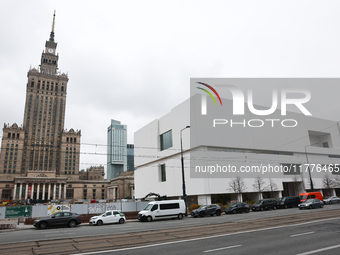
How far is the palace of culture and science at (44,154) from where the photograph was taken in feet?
403

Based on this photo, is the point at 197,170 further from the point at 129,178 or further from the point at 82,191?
the point at 82,191

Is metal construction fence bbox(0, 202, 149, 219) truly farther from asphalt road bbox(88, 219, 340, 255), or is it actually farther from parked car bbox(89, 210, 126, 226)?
asphalt road bbox(88, 219, 340, 255)

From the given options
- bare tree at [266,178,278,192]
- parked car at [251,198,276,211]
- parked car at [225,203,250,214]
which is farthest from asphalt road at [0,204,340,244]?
→ bare tree at [266,178,278,192]

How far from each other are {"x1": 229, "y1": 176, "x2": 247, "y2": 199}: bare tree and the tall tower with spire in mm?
114669

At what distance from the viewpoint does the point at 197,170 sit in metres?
47.2

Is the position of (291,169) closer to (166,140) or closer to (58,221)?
(166,140)

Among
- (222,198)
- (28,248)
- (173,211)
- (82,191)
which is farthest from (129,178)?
(28,248)

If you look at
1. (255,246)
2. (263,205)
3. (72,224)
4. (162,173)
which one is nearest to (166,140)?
(162,173)

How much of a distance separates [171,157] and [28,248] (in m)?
45.2

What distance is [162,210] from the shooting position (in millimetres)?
26250

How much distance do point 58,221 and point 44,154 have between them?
135m

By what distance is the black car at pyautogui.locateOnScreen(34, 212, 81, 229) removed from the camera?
817 inches

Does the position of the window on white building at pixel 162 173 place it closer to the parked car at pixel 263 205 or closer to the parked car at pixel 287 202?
the parked car at pixel 263 205

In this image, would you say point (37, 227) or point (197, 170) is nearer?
point (37, 227)
